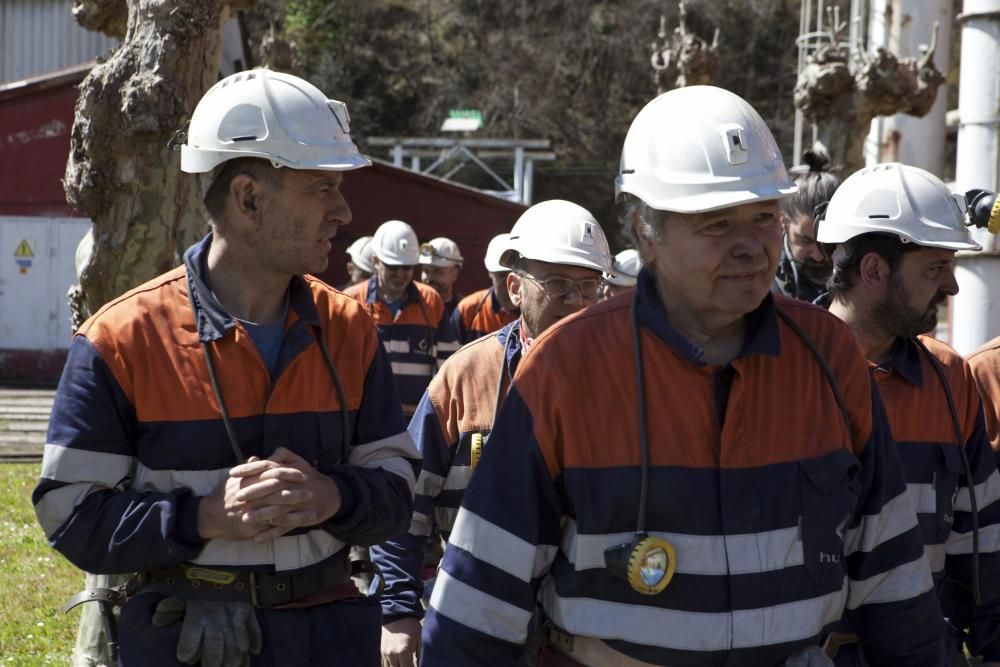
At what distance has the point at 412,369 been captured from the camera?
36.3ft

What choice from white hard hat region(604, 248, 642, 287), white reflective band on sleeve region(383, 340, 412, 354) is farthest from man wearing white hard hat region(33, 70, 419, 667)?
white reflective band on sleeve region(383, 340, 412, 354)

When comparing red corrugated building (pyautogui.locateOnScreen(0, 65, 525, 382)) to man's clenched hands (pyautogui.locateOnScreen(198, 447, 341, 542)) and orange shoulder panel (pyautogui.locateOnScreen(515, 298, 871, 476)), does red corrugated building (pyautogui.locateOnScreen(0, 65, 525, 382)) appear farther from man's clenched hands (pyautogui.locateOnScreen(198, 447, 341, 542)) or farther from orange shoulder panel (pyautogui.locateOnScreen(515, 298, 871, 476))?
orange shoulder panel (pyautogui.locateOnScreen(515, 298, 871, 476))

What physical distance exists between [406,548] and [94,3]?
3.74m

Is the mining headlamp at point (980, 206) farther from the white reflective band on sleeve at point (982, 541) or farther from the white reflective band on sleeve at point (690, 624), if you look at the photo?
the white reflective band on sleeve at point (690, 624)

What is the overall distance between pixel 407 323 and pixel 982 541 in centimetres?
765

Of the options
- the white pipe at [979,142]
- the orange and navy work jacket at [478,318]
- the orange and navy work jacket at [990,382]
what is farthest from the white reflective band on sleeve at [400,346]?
the orange and navy work jacket at [990,382]

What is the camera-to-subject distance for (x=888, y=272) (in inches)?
156

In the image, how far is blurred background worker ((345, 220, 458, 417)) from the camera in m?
11.0

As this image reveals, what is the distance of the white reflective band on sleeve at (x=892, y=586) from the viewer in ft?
9.16

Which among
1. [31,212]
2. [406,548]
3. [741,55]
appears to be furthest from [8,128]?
[741,55]

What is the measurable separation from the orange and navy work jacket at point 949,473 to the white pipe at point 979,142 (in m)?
5.79

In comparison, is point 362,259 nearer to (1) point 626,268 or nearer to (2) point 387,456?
(1) point 626,268

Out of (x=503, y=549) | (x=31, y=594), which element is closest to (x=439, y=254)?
(x=31, y=594)

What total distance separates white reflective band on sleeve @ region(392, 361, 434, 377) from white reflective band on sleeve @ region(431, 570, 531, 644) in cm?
836
